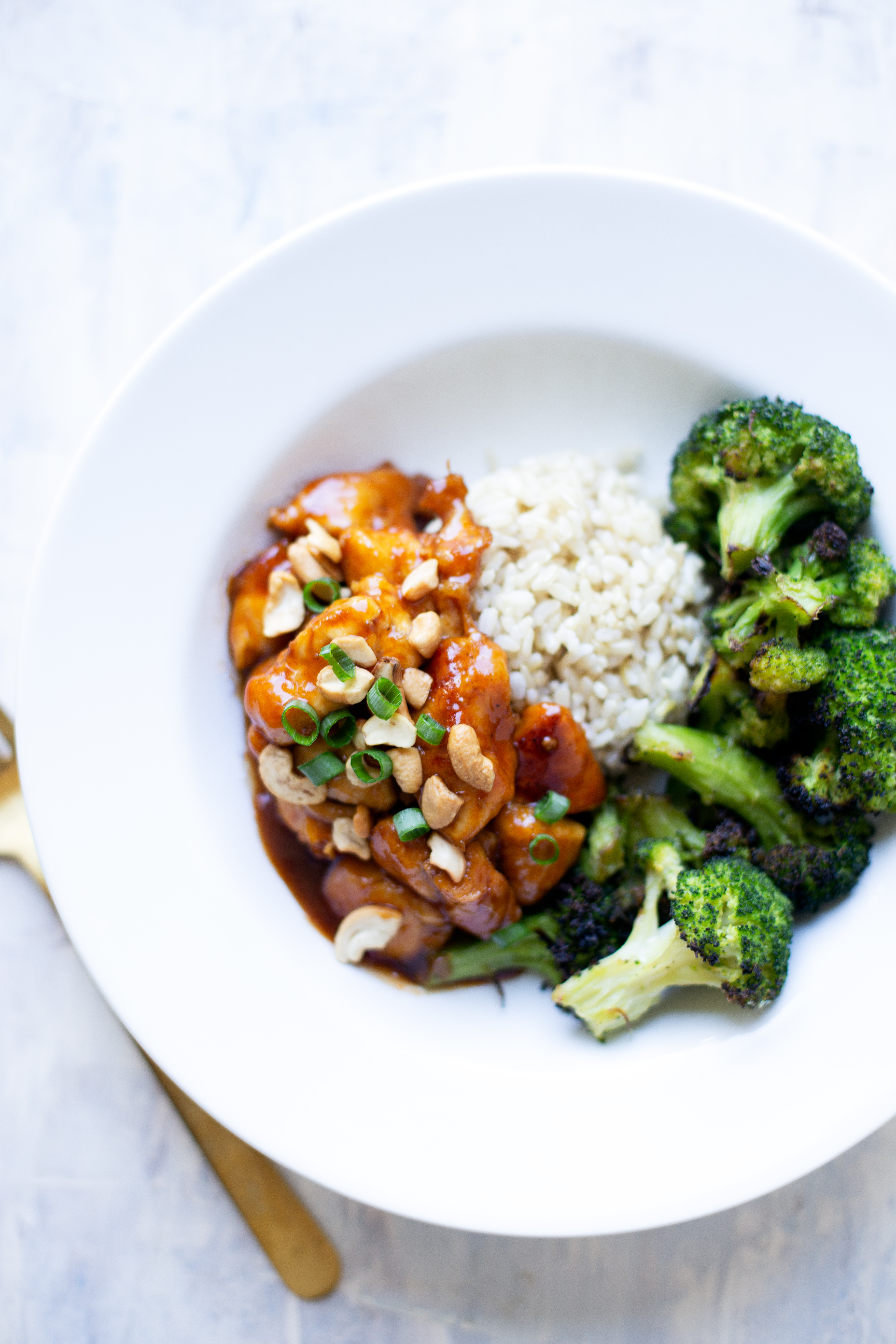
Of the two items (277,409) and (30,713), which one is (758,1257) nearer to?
(30,713)

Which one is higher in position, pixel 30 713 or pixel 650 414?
pixel 650 414

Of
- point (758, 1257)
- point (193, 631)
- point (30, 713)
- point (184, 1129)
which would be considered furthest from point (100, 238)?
point (758, 1257)

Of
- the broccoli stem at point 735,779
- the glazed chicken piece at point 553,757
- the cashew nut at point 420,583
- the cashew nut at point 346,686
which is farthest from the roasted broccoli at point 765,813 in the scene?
the cashew nut at point 346,686

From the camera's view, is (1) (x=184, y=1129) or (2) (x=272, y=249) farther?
(1) (x=184, y=1129)

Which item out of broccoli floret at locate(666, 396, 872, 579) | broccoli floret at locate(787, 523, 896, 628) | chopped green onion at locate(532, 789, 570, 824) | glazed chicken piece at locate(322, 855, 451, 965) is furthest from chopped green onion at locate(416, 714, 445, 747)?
broccoli floret at locate(787, 523, 896, 628)

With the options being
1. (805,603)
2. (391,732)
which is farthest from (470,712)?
(805,603)

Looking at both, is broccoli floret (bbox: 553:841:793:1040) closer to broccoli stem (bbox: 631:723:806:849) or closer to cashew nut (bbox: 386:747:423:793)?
→ broccoli stem (bbox: 631:723:806:849)

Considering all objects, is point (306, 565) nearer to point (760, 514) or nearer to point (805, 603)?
point (760, 514)

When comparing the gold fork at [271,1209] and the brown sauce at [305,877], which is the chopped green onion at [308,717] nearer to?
the brown sauce at [305,877]
